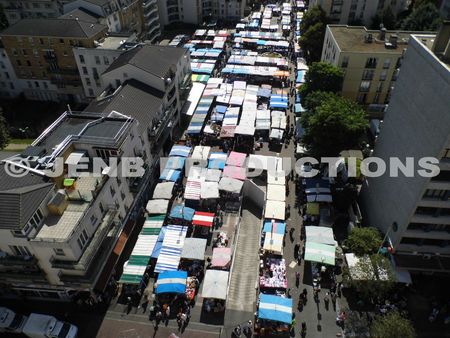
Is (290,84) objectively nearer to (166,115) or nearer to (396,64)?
(396,64)

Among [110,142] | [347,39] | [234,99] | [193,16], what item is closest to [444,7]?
[347,39]

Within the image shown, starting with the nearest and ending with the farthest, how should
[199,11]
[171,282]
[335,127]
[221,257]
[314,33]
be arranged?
1. [171,282]
2. [221,257]
3. [335,127]
4. [314,33]
5. [199,11]

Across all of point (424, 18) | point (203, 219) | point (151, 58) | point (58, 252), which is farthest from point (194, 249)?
point (424, 18)

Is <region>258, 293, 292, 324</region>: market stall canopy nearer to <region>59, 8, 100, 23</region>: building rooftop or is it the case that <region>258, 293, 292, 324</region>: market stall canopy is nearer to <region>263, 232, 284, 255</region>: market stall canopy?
<region>263, 232, 284, 255</region>: market stall canopy

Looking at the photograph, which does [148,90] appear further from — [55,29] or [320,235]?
[320,235]

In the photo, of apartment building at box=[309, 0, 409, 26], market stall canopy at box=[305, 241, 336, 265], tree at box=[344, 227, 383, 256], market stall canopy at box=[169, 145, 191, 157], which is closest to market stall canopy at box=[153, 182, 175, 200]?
market stall canopy at box=[169, 145, 191, 157]

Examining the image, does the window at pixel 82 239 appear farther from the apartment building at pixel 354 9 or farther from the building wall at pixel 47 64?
the apartment building at pixel 354 9

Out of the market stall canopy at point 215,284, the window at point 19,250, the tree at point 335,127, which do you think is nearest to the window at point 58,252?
the window at point 19,250
